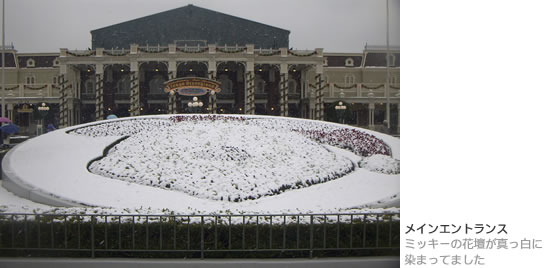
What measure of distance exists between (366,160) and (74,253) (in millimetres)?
6226

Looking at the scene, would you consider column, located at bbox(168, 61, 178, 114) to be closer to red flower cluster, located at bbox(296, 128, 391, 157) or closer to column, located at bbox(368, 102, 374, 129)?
red flower cluster, located at bbox(296, 128, 391, 157)

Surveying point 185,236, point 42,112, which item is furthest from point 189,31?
point 185,236

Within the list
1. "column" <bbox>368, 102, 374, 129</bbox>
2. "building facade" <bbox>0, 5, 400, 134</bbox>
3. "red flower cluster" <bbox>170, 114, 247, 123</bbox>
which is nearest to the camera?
"building facade" <bbox>0, 5, 400, 134</bbox>

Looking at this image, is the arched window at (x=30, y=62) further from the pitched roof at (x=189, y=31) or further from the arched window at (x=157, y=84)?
the arched window at (x=157, y=84)

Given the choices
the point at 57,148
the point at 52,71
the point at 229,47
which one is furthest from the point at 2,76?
the point at 229,47

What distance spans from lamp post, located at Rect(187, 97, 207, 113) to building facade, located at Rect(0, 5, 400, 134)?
0.23 meters

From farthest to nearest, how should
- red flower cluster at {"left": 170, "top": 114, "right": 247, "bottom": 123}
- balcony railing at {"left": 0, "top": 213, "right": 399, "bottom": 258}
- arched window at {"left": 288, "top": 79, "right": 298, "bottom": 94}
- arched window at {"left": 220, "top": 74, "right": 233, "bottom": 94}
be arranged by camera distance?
1. red flower cluster at {"left": 170, "top": 114, "right": 247, "bottom": 123}
2. arched window at {"left": 220, "top": 74, "right": 233, "bottom": 94}
3. arched window at {"left": 288, "top": 79, "right": 298, "bottom": 94}
4. balcony railing at {"left": 0, "top": 213, "right": 399, "bottom": 258}

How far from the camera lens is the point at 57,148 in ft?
27.5

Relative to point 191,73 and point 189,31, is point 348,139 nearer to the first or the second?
point 191,73

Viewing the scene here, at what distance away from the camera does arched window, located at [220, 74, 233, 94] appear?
35.6 ft

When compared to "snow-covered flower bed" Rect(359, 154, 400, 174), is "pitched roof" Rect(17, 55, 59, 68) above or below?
above

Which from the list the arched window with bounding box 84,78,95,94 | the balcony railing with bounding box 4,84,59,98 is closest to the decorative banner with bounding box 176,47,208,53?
the arched window with bounding box 84,78,95,94
